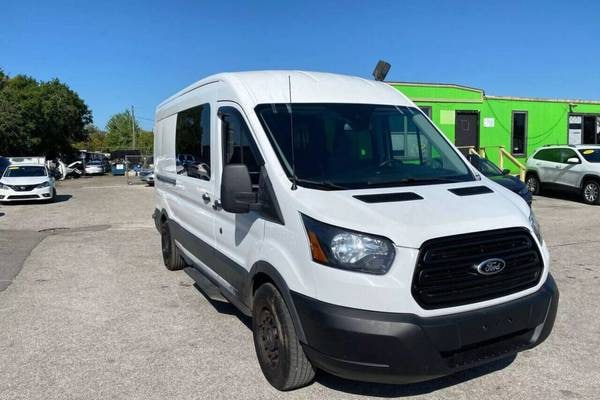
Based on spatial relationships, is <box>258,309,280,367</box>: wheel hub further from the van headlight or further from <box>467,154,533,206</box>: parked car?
<box>467,154,533,206</box>: parked car

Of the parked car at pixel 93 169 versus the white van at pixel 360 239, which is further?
the parked car at pixel 93 169

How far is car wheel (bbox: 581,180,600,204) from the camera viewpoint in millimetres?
14498

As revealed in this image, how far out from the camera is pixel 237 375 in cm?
382

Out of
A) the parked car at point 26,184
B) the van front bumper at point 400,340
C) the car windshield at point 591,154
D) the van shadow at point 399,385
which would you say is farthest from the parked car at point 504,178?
the parked car at point 26,184

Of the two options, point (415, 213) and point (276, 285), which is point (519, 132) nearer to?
point (415, 213)

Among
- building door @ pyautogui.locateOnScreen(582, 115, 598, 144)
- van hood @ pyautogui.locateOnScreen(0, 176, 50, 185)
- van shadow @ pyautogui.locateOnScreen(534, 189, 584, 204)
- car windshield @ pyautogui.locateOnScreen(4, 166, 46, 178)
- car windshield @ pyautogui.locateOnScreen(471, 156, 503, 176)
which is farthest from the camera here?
building door @ pyautogui.locateOnScreen(582, 115, 598, 144)

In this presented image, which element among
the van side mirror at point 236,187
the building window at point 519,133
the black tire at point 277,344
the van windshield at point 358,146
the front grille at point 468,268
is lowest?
the black tire at point 277,344

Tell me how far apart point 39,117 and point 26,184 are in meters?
35.4

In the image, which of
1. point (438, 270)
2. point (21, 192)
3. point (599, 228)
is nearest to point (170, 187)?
point (438, 270)

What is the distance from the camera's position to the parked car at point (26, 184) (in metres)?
16.8

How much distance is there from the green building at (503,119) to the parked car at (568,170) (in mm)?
1263

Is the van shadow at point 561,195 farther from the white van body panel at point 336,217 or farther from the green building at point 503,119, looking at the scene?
the white van body panel at point 336,217

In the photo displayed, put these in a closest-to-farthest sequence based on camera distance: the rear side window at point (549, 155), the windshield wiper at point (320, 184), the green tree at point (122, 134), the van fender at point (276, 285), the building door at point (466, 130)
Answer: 1. the van fender at point (276, 285)
2. the windshield wiper at point (320, 184)
3. the rear side window at point (549, 155)
4. the building door at point (466, 130)
5. the green tree at point (122, 134)

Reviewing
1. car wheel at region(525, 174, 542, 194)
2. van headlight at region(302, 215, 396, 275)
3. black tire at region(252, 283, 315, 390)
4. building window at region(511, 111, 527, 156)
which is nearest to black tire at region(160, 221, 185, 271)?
black tire at region(252, 283, 315, 390)
